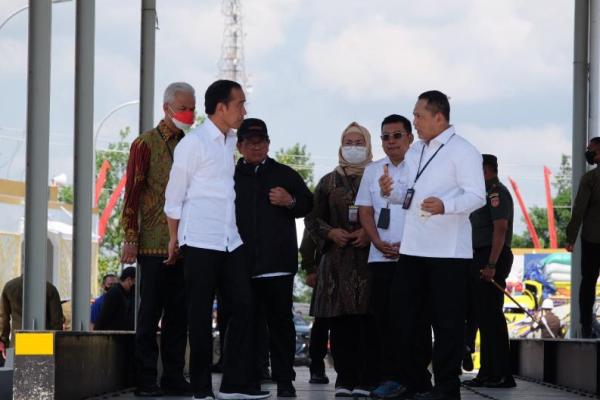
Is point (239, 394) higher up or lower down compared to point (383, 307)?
lower down

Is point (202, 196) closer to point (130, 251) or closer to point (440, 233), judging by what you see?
point (130, 251)

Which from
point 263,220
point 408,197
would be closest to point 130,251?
point 263,220

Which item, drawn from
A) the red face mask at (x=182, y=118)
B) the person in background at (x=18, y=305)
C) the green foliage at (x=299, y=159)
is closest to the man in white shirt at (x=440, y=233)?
the red face mask at (x=182, y=118)

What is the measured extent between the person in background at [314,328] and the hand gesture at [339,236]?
958mm

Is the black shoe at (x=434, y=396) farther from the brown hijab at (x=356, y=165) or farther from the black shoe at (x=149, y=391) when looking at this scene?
the brown hijab at (x=356, y=165)

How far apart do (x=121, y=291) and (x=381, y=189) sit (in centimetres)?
790

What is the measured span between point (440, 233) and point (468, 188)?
0.30 m

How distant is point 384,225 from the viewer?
27.8ft

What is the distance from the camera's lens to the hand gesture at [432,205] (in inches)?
289

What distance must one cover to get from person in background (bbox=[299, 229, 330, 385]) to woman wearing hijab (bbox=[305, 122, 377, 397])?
0.77 m

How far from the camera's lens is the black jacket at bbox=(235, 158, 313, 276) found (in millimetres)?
8172

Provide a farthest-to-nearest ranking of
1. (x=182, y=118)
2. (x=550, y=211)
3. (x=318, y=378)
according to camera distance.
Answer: (x=550, y=211)
(x=318, y=378)
(x=182, y=118)

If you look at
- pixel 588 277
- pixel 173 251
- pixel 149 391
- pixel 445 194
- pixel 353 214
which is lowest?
pixel 149 391

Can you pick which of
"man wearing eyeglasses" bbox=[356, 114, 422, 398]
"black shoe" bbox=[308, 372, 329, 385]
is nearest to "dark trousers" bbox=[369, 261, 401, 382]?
"man wearing eyeglasses" bbox=[356, 114, 422, 398]
